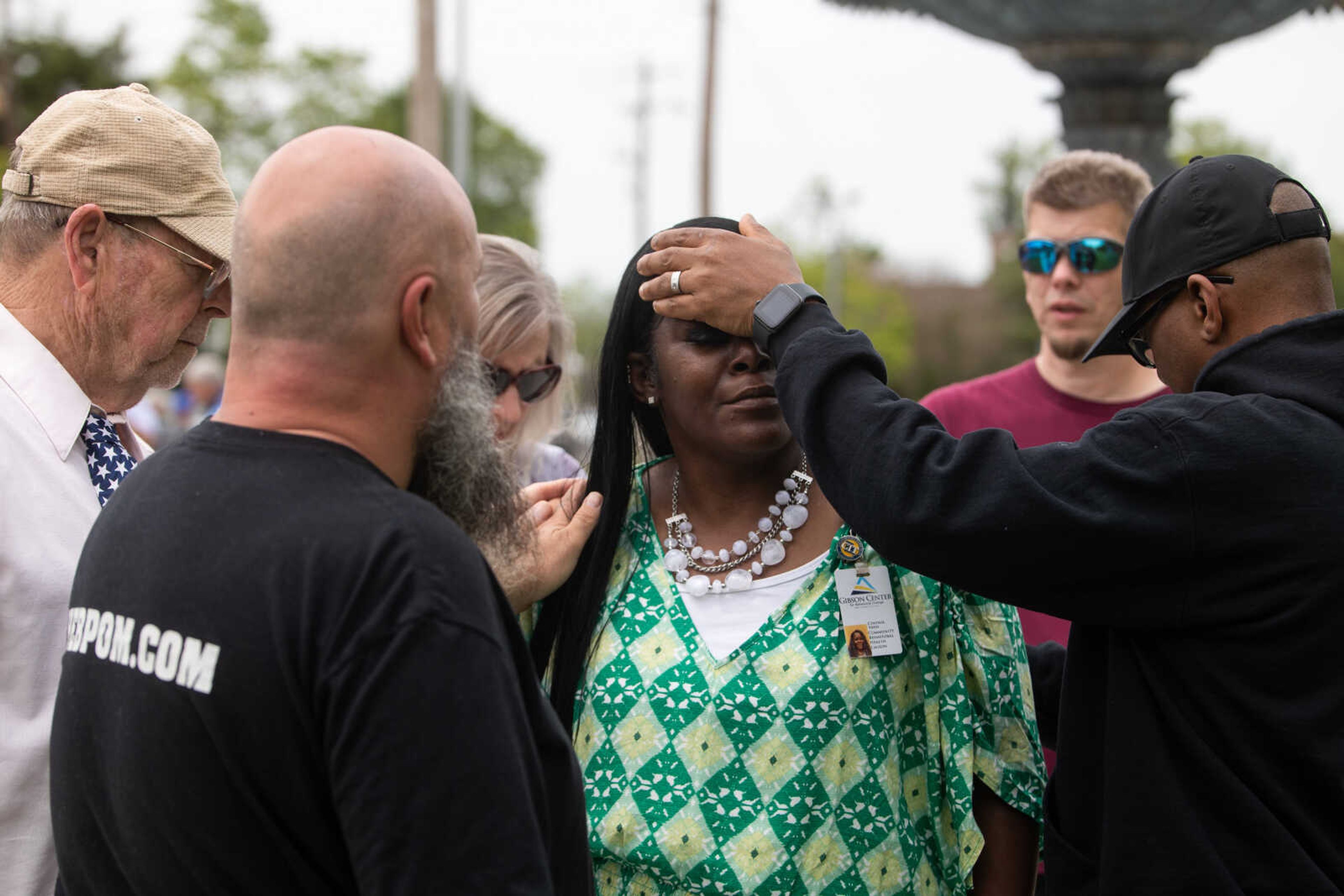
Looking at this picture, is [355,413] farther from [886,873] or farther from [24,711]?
[886,873]

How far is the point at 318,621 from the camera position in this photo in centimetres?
135

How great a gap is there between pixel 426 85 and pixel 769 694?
13.8 m

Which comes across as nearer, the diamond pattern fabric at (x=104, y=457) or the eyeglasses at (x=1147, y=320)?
the eyeglasses at (x=1147, y=320)

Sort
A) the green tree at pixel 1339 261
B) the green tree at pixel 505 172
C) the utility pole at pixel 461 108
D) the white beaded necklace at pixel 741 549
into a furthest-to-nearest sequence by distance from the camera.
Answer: the green tree at pixel 505 172 < the green tree at pixel 1339 261 < the utility pole at pixel 461 108 < the white beaded necklace at pixel 741 549

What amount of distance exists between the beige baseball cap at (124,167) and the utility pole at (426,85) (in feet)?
42.0

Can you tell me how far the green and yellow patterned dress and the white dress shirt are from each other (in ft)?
3.06

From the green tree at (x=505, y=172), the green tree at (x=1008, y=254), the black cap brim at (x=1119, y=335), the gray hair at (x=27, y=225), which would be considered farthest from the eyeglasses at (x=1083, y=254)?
the green tree at (x=505, y=172)

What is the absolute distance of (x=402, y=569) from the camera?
136 cm

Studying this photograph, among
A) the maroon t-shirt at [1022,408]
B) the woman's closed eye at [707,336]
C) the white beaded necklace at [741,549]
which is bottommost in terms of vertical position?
the white beaded necklace at [741,549]

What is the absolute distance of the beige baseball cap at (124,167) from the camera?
2.21 m

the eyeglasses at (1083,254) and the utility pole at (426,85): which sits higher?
the utility pole at (426,85)

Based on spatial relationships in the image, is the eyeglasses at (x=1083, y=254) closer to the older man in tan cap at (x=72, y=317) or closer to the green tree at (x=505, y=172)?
the older man in tan cap at (x=72, y=317)

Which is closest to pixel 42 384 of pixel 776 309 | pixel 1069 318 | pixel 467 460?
pixel 467 460

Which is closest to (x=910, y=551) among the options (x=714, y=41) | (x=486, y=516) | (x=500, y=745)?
(x=486, y=516)
